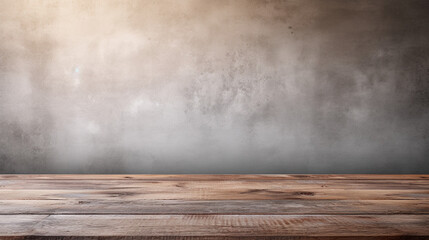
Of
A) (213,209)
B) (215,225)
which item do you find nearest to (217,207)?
(213,209)

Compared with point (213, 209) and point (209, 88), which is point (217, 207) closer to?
point (213, 209)

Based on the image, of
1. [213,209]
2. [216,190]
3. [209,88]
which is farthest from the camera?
[209,88]

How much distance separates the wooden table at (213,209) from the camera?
921 mm

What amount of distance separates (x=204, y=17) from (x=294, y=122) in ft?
4.27

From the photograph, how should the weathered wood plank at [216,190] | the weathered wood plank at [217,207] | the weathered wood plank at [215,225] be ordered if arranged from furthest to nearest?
the weathered wood plank at [216,190] < the weathered wood plank at [217,207] < the weathered wood plank at [215,225]

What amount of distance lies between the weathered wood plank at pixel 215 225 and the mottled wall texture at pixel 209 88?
1828 mm

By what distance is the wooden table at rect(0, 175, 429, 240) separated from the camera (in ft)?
3.02

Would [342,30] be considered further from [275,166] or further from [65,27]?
[65,27]

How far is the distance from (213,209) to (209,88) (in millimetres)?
1833

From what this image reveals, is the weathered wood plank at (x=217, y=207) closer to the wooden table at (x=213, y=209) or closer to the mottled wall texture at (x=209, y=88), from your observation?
the wooden table at (x=213, y=209)

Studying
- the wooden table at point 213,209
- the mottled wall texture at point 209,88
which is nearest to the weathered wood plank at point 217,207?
the wooden table at point 213,209

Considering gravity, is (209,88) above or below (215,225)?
above

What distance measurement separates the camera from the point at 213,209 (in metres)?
1.17

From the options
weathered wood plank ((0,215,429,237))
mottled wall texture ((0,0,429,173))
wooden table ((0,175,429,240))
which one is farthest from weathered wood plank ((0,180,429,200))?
mottled wall texture ((0,0,429,173))
